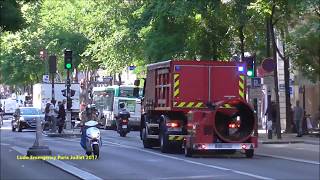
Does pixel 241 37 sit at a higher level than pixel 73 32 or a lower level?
lower

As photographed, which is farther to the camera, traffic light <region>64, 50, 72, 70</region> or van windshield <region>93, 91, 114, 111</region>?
van windshield <region>93, 91, 114, 111</region>

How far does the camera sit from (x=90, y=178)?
1408cm

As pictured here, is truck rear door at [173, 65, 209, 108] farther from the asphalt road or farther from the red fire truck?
the asphalt road

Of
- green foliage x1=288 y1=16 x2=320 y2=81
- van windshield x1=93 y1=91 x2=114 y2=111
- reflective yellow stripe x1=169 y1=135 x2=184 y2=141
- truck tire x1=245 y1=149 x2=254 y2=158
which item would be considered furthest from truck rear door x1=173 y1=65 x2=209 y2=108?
van windshield x1=93 y1=91 x2=114 y2=111

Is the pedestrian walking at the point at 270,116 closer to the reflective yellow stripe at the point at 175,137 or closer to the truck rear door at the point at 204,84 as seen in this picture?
the truck rear door at the point at 204,84

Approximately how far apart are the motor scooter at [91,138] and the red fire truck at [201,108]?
118 inches

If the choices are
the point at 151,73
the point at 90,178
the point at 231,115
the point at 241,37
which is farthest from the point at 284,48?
the point at 90,178

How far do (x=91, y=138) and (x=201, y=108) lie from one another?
4290 millimetres

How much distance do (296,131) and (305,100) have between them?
6593 millimetres

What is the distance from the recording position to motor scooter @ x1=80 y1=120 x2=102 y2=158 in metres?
19.3

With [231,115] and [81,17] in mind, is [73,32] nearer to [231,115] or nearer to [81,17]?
[81,17]

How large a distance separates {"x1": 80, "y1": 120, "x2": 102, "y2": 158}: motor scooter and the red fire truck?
3.00m

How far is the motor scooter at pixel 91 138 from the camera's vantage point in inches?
761

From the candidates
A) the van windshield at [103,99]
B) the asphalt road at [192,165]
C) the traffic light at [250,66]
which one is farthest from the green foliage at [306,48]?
the van windshield at [103,99]
